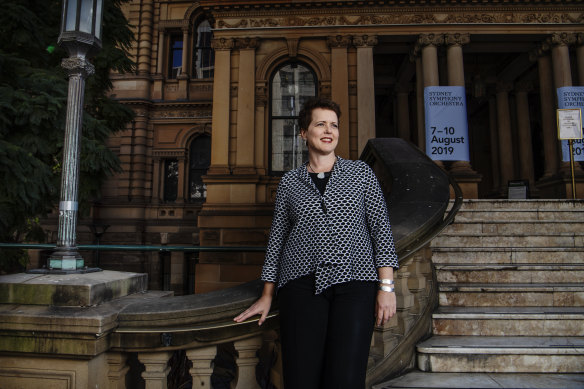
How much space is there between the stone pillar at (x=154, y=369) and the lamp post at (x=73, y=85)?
2.75 ft

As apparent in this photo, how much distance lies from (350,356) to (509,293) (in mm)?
2887

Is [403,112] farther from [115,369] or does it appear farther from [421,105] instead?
[115,369]

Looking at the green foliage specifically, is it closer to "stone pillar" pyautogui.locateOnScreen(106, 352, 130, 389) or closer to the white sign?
"stone pillar" pyautogui.locateOnScreen(106, 352, 130, 389)

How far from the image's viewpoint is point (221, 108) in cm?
1127

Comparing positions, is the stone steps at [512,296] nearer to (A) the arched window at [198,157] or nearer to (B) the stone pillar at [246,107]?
(B) the stone pillar at [246,107]

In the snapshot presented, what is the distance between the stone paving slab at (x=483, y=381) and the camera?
8.67 feet

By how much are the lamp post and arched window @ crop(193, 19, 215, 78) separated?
18.0m

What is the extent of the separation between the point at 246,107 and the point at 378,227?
987 cm

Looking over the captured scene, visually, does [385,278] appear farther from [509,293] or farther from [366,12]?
[366,12]

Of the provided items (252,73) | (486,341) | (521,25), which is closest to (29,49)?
(252,73)

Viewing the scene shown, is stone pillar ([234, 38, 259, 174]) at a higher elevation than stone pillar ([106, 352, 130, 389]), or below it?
higher

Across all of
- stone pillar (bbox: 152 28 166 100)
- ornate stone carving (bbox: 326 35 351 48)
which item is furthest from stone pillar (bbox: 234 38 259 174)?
stone pillar (bbox: 152 28 166 100)

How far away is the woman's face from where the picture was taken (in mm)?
2135

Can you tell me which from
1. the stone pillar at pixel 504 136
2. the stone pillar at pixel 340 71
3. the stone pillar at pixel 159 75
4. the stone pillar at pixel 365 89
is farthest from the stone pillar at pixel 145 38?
the stone pillar at pixel 504 136
